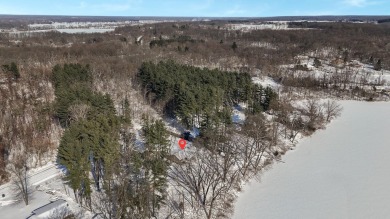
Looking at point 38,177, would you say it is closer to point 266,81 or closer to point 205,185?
point 205,185

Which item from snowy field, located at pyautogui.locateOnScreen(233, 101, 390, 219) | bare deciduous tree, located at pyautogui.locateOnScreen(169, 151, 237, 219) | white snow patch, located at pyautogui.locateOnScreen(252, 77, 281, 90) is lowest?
snowy field, located at pyautogui.locateOnScreen(233, 101, 390, 219)

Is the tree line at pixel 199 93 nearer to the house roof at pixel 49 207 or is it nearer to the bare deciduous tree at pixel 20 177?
the house roof at pixel 49 207

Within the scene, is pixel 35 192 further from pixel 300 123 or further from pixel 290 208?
pixel 300 123

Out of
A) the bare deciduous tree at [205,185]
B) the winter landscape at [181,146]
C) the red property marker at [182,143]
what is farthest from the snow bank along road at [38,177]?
the red property marker at [182,143]

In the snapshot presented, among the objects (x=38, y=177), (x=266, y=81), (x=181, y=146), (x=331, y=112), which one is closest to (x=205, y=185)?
(x=181, y=146)

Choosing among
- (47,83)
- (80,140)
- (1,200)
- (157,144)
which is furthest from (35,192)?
(47,83)

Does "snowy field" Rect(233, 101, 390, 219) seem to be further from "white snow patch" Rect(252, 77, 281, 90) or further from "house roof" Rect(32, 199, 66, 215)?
"white snow patch" Rect(252, 77, 281, 90)

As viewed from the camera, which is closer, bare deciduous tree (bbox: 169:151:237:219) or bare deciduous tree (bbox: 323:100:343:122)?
bare deciduous tree (bbox: 169:151:237:219)

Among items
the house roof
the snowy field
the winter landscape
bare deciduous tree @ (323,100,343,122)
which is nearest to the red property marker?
the winter landscape
